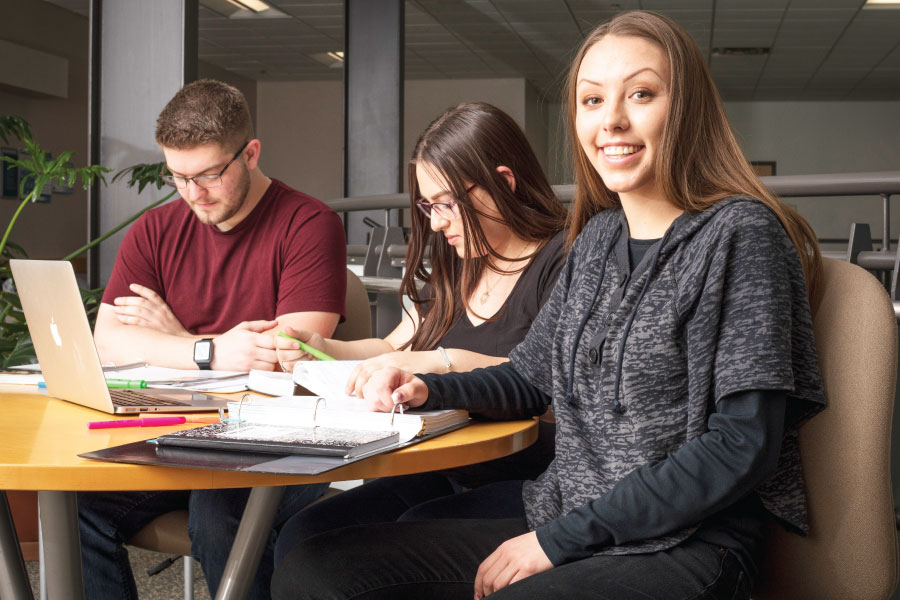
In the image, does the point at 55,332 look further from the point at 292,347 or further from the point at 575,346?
the point at 575,346

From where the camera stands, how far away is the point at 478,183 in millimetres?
1705

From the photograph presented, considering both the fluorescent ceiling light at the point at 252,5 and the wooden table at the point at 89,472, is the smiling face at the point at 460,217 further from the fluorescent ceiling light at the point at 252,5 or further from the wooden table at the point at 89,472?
the fluorescent ceiling light at the point at 252,5

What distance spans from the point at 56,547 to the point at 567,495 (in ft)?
2.08

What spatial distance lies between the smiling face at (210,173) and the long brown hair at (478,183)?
1.60 feet

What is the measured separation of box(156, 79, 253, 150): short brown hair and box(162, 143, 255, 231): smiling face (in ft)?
0.07

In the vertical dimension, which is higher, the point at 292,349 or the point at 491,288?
the point at 491,288

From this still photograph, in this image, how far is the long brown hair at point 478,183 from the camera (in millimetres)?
1701

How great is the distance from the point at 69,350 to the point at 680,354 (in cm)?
80

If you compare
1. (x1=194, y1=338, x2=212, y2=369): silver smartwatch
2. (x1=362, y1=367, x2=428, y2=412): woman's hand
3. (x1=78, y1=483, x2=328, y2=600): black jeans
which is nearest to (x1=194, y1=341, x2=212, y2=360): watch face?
(x1=194, y1=338, x2=212, y2=369): silver smartwatch

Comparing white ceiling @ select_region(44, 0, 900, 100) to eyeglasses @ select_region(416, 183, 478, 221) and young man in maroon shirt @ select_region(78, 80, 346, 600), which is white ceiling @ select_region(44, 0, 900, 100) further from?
eyeglasses @ select_region(416, 183, 478, 221)

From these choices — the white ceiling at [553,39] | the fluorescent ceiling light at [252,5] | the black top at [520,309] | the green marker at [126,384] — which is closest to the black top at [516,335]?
the black top at [520,309]

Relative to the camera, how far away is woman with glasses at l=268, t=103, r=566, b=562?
1.55m

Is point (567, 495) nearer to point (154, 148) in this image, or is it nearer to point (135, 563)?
point (135, 563)

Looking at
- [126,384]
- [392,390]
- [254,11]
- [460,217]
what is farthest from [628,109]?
[254,11]
